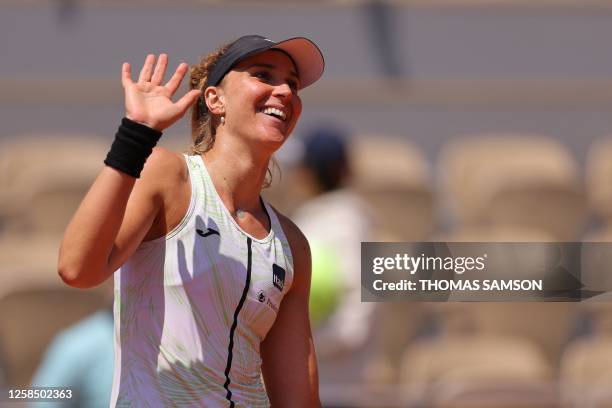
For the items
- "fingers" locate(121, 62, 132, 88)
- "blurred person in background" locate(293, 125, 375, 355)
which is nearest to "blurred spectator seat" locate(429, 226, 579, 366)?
"blurred person in background" locate(293, 125, 375, 355)

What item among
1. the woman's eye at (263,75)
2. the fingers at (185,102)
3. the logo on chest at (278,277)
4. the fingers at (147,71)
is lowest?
the logo on chest at (278,277)

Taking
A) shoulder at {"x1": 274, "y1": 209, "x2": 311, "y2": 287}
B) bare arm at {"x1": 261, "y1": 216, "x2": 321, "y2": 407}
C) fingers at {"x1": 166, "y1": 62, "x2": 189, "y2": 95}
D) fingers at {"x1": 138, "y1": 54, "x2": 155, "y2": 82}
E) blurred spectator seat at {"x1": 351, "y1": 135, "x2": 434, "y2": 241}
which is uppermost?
blurred spectator seat at {"x1": 351, "y1": 135, "x2": 434, "y2": 241}

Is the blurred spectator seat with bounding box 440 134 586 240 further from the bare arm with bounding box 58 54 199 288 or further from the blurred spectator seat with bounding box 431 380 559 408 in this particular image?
the bare arm with bounding box 58 54 199 288

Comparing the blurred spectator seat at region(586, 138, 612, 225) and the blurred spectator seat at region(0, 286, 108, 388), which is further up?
the blurred spectator seat at region(586, 138, 612, 225)

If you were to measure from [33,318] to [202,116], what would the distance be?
7.28ft

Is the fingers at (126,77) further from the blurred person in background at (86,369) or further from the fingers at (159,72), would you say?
the blurred person in background at (86,369)

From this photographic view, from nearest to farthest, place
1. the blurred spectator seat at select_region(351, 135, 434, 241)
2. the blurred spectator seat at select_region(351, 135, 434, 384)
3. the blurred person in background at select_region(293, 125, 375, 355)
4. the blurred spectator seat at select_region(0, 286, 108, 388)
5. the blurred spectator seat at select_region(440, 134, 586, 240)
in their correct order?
the blurred person in background at select_region(293, 125, 375, 355) < the blurred spectator seat at select_region(0, 286, 108, 388) < the blurred spectator seat at select_region(351, 135, 434, 384) < the blurred spectator seat at select_region(351, 135, 434, 241) < the blurred spectator seat at select_region(440, 134, 586, 240)

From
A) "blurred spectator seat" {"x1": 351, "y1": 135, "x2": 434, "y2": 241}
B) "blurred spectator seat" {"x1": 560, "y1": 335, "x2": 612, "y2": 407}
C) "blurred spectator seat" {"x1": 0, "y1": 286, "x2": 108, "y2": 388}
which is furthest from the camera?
"blurred spectator seat" {"x1": 351, "y1": 135, "x2": 434, "y2": 241}

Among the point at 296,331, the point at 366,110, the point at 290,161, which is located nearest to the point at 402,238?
the point at 366,110

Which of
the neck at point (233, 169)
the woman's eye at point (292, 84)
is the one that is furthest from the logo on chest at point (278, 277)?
the woman's eye at point (292, 84)

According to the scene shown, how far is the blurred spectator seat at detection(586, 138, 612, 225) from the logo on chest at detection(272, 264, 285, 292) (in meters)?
4.26

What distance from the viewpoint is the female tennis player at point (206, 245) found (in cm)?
214

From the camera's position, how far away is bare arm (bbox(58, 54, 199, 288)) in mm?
2082

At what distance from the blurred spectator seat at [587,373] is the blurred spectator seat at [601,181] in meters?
0.87
